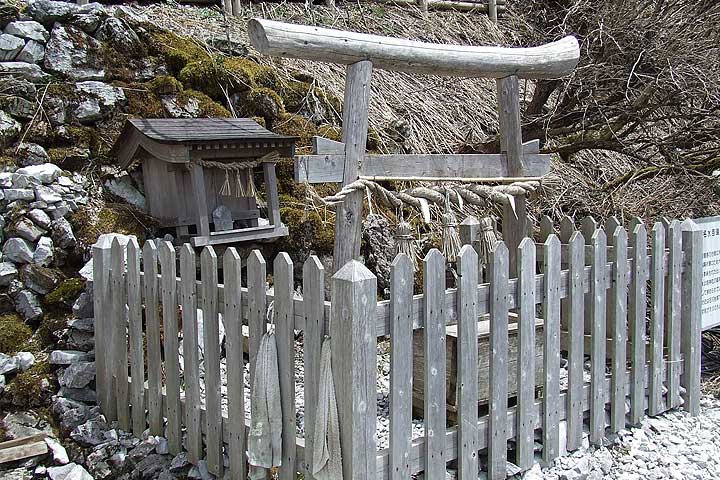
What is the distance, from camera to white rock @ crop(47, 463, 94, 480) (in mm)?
3615

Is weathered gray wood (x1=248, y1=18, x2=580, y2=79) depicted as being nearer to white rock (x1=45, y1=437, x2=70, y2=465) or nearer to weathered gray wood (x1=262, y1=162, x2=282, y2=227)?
weathered gray wood (x1=262, y1=162, x2=282, y2=227)

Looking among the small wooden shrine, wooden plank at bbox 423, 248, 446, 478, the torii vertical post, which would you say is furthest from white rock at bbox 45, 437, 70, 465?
the torii vertical post

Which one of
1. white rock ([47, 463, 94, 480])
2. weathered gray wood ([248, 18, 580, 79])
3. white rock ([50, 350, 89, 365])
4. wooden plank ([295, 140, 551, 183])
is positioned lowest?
white rock ([47, 463, 94, 480])

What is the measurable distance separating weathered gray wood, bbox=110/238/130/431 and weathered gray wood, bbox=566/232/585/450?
8.54 feet

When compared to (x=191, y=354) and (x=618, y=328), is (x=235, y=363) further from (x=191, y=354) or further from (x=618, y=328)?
(x=618, y=328)

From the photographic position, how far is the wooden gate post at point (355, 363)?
9.22 feet

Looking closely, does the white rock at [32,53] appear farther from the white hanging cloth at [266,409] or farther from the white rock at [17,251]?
the white hanging cloth at [266,409]

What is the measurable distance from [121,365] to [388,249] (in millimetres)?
2299

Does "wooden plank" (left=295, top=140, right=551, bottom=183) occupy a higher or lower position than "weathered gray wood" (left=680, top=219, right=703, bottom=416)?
higher

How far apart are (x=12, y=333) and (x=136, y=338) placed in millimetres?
921

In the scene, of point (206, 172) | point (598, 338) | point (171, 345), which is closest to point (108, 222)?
point (206, 172)

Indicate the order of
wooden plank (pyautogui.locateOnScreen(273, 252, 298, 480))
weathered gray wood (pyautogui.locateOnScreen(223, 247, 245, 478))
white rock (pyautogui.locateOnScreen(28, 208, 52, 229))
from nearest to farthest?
wooden plank (pyautogui.locateOnScreen(273, 252, 298, 480)) → weathered gray wood (pyautogui.locateOnScreen(223, 247, 245, 478)) → white rock (pyautogui.locateOnScreen(28, 208, 52, 229))

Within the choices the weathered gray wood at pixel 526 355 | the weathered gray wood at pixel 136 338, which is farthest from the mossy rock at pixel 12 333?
the weathered gray wood at pixel 526 355

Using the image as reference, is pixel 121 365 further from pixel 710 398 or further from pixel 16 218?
pixel 710 398
